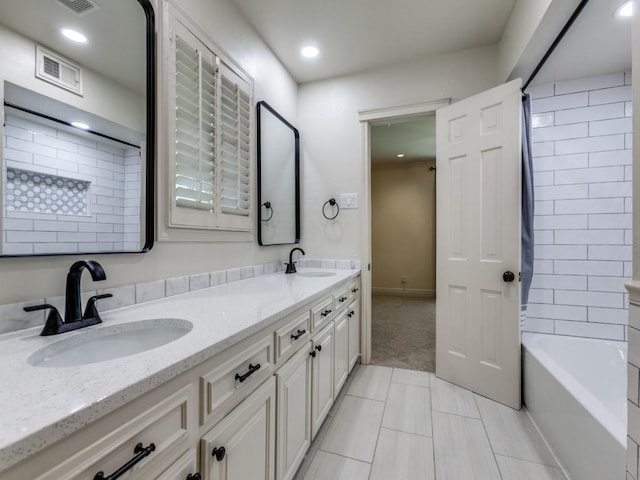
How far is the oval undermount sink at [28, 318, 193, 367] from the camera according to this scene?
2.59ft

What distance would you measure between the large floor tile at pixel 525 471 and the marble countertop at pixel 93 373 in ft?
4.30

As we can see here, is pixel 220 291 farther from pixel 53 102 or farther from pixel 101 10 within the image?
pixel 101 10

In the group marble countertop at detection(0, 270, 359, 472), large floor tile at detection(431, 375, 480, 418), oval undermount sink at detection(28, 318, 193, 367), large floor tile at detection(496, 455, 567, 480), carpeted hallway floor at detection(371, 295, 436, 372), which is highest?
marble countertop at detection(0, 270, 359, 472)

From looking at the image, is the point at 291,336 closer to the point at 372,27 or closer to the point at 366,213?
the point at 366,213

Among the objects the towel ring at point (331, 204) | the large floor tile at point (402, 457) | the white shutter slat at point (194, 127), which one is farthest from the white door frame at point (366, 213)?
the white shutter slat at point (194, 127)

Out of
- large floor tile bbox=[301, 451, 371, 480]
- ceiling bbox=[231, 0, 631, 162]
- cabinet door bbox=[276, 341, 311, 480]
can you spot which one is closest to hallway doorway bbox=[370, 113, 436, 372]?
ceiling bbox=[231, 0, 631, 162]

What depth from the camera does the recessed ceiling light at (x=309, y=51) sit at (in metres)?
2.24

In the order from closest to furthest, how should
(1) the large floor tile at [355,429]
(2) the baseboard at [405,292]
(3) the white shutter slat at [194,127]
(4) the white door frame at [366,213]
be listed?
(3) the white shutter slat at [194,127] < (1) the large floor tile at [355,429] < (4) the white door frame at [366,213] < (2) the baseboard at [405,292]

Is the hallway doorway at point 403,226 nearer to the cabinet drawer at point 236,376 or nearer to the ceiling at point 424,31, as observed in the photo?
the ceiling at point 424,31

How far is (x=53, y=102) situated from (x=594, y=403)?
238 centimetres

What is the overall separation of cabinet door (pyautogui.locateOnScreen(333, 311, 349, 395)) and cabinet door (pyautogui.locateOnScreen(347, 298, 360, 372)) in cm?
9

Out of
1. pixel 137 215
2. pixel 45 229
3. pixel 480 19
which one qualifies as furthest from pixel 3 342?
pixel 480 19

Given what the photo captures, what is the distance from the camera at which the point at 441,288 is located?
2230mm

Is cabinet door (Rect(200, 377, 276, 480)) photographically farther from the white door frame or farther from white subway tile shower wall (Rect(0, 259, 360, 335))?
the white door frame
